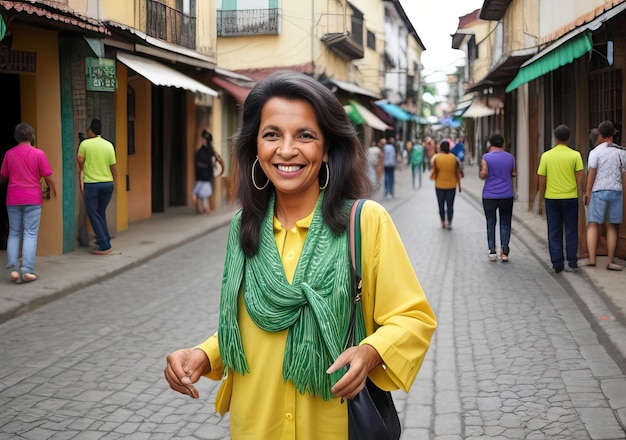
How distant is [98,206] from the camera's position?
12320 mm

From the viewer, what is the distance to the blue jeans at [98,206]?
12.1 meters

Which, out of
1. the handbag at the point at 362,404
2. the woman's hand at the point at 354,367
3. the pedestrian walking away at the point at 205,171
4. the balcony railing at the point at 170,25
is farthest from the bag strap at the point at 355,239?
the pedestrian walking away at the point at 205,171

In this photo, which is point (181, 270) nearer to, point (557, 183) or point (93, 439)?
point (557, 183)

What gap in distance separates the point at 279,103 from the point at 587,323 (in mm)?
6106

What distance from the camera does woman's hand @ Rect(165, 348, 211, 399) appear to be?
2523mm

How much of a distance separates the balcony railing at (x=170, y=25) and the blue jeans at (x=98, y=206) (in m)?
4.69

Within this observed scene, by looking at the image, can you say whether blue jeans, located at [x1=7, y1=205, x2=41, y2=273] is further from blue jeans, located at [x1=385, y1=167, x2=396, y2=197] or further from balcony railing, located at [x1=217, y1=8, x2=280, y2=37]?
balcony railing, located at [x1=217, y1=8, x2=280, y2=37]

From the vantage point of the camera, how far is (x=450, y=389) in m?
5.84

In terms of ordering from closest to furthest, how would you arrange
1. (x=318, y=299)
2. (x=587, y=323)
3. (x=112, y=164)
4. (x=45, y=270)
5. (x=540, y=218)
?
(x=318, y=299) < (x=587, y=323) < (x=45, y=270) < (x=112, y=164) < (x=540, y=218)

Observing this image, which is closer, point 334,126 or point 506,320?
point 334,126

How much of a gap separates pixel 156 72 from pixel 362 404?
13.0 metres

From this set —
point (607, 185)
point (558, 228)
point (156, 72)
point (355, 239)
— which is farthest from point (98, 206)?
point (355, 239)

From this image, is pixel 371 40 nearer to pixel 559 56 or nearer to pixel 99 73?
pixel 99 73

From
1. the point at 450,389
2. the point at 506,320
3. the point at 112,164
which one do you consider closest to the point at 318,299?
the point at 450,389
